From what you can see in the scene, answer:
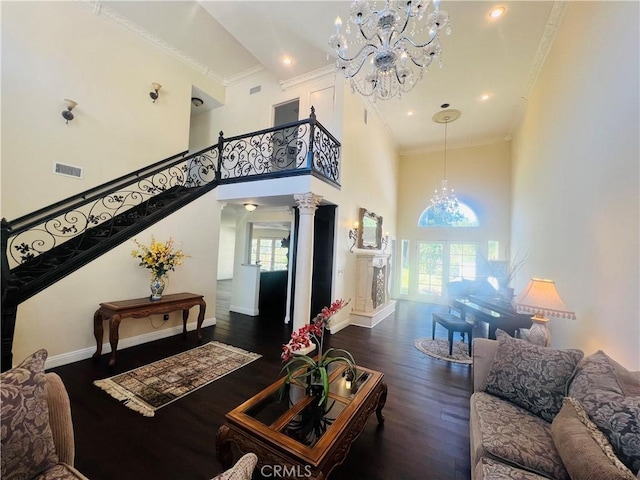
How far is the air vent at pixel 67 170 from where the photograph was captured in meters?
3.91

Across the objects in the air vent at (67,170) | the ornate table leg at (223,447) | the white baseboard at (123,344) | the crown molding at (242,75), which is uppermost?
the crown molding at (242,75)

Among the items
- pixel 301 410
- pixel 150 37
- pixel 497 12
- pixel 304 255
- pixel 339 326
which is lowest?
pixel 339 326

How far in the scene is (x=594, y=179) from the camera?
8.06 ft

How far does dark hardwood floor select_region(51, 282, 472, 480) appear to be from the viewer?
1834 millimetres

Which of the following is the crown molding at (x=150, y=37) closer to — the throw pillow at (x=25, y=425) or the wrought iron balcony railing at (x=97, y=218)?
the wrought iron balcony railing at (x=97, y=218)

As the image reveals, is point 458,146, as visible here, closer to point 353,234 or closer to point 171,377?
point 353,234

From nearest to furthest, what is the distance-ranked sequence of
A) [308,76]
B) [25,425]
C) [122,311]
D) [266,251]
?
[25,425] < [122,311] < [308,76] < [266,251]

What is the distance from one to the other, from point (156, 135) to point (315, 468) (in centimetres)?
611

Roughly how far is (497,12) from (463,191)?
5140 millimetres

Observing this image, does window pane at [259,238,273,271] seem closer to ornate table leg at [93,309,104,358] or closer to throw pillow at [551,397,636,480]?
ornate table leg at [93,309,104,358]

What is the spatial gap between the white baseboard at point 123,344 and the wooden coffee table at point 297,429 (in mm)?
2805

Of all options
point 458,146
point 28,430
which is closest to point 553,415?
point 28,430

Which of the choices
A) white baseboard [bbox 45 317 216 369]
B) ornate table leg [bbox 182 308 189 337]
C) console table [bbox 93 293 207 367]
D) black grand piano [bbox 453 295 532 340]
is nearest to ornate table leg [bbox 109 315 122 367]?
console table [bbox 93 293 207 367]

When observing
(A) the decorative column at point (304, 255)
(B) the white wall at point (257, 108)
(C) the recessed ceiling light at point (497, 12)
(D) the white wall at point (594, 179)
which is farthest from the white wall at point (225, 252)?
(D) the white wall at point (594, 179)
